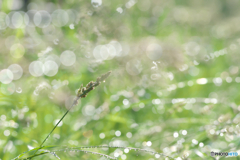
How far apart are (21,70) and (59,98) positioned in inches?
15.8

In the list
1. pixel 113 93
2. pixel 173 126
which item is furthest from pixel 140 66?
pixel 173 126

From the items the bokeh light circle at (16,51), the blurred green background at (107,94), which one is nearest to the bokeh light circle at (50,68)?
the blurred green background at (107,94)

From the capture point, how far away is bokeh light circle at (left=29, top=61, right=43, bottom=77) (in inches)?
55.2

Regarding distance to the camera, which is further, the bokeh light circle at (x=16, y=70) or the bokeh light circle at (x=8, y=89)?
the bokeh light circle at (x=16, y=70)

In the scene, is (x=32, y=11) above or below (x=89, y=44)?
above

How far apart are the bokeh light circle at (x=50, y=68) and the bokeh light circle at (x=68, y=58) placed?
66 millimetres

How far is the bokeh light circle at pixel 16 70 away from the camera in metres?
1.42

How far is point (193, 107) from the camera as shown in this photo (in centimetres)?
152

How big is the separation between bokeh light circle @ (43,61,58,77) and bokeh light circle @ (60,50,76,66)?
2.6 inches

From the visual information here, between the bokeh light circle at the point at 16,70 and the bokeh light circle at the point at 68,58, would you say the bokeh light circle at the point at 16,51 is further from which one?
the bokeh light circle at the point at 68,58

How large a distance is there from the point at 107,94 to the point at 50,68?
0.46m

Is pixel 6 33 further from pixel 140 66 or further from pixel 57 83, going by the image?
pixel 140 66

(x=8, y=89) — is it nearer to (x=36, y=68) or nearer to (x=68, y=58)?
(x=36, y=68)

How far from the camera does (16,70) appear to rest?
1498 millimetres
